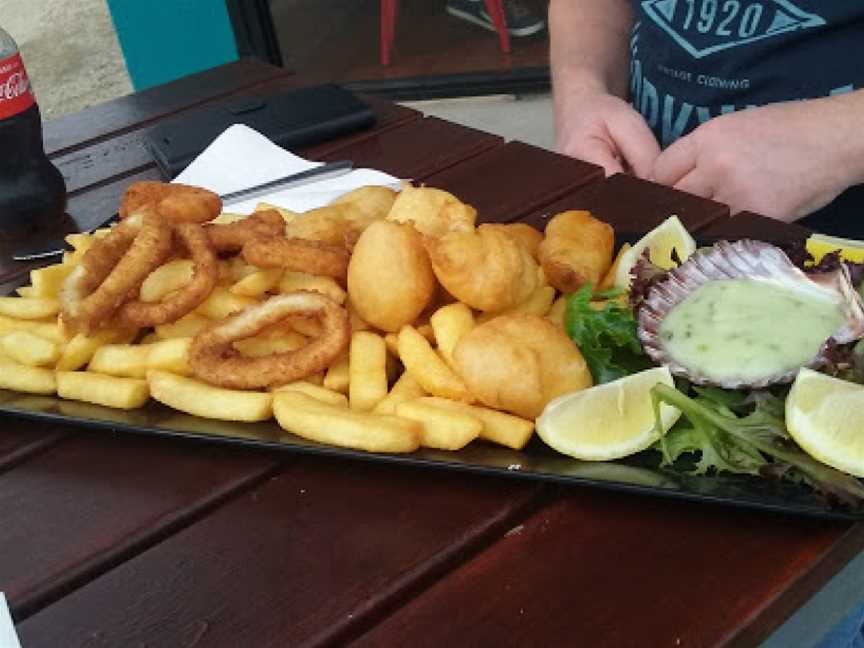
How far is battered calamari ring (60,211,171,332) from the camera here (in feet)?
4.42

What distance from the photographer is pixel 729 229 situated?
158 cm

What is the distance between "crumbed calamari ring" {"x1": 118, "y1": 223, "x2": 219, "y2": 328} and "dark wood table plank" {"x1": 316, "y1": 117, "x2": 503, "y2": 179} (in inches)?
23.7

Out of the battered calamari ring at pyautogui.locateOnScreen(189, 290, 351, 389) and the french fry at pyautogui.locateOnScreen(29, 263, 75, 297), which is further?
the french fry at pyautogui.locateOnScreen(29, 263, 75, 297)

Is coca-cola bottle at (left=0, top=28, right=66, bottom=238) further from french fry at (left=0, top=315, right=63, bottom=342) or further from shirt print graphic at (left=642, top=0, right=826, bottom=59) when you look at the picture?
shirt print graphic at (left=642, top=0, right=826, bottom=59)

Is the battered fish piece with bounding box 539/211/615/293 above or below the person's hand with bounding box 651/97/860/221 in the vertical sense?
above

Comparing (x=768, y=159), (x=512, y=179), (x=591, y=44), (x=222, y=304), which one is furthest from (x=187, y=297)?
(x=591, y=44)

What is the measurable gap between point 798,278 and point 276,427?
0.60 meters

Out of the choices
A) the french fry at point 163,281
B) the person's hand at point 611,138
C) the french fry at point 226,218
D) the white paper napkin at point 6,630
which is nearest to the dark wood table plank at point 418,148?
the person's hand at point 611,138

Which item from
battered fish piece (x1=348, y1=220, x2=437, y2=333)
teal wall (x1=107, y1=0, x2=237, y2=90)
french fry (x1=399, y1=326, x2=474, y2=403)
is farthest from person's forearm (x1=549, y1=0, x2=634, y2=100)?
teal wall (x1=107, y1=0, x2=237, y2=90)

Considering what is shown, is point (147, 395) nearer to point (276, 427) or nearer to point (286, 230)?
point (276, 427)

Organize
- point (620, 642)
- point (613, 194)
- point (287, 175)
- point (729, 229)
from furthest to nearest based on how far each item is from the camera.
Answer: point (287, 175)
point (613, 194)
point (729, 229)
point (620, 642)

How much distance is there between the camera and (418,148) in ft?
6.72

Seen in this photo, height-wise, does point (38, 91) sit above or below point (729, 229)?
below

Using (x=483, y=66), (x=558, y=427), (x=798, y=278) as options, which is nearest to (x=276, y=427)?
(x=558, y=427)
